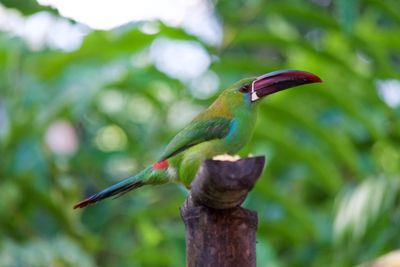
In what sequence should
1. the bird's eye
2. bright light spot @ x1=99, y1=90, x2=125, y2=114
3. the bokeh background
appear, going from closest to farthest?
the bird's eye → the bokeh background → bright light spot @ x1=99, y1=90, x2=125, y2=114

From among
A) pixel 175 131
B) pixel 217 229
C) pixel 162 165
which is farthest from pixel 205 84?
pixel 217 229

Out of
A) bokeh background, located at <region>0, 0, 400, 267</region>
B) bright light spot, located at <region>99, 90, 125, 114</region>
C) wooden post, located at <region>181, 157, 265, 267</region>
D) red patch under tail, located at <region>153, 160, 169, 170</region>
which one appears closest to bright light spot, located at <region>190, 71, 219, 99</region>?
bokeh background, located at <region>0, 0, 400, 267</region>

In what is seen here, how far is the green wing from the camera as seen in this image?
4.33 ft

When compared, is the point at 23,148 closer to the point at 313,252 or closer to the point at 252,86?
the point at 313,252

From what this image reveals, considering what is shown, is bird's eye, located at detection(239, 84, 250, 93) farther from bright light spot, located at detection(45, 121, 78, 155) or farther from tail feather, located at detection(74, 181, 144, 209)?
bright light spot, located at detection(45, 121, 78, 155)

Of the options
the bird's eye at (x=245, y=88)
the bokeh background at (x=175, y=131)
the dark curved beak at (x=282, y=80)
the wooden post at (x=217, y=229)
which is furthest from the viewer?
the bokeh background at (x=175, y=131)

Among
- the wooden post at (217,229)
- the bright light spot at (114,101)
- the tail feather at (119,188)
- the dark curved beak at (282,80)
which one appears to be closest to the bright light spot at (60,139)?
the bright light spot at (114,101)

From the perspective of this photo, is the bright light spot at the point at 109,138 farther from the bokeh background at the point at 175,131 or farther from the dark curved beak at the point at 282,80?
the dark curved beak at the point at 282,80

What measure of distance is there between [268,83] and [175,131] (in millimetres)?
1807

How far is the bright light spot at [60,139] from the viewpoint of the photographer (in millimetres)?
3094

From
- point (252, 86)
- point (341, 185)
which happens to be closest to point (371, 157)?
point (341, 185)

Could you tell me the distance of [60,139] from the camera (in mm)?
3148

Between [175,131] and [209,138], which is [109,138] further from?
[209,138]

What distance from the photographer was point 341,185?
3105mm
